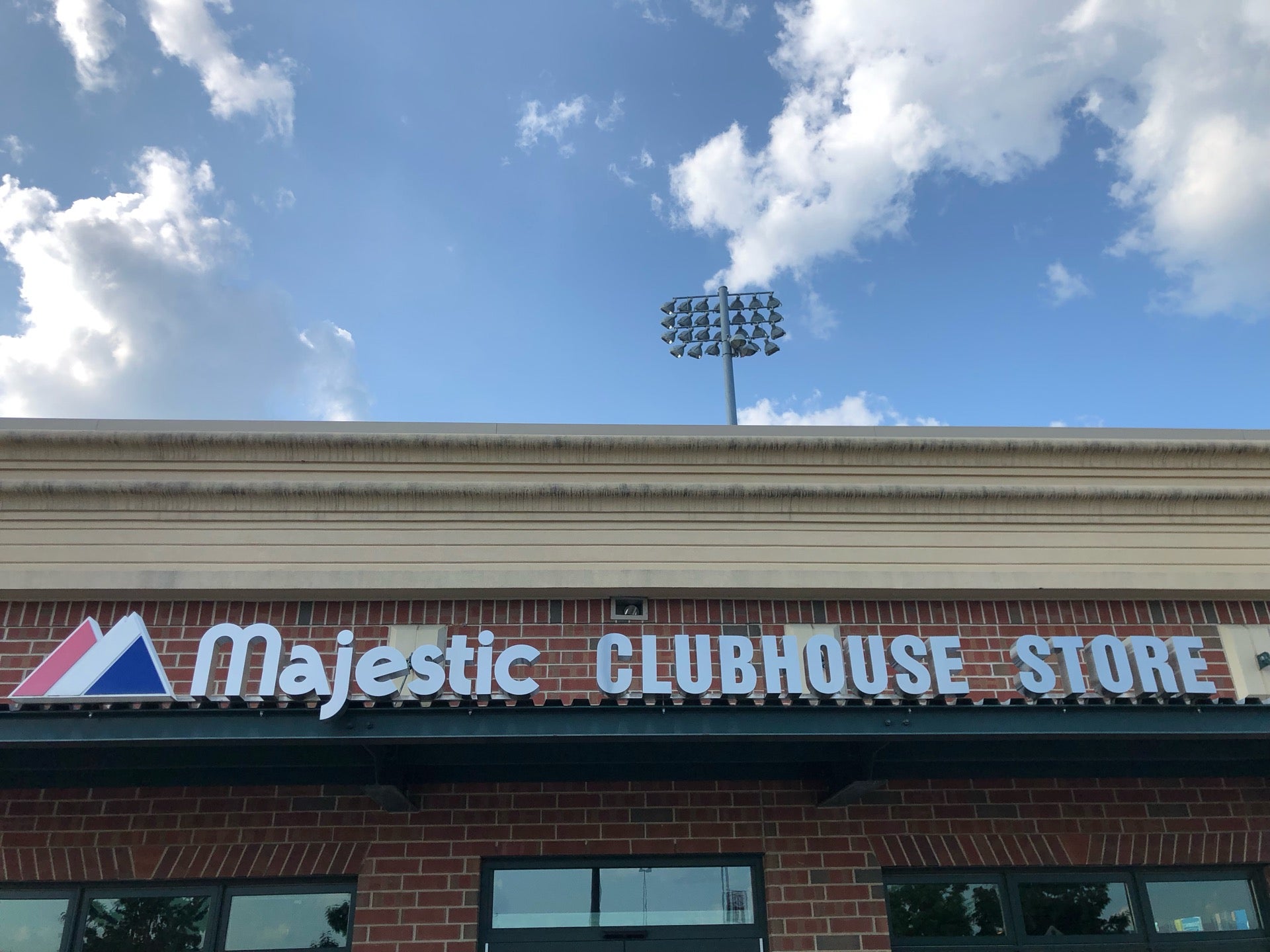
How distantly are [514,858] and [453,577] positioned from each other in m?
2.17

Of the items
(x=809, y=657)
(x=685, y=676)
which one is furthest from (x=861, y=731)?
(x=685, y=676)

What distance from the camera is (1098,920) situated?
23.2 ft

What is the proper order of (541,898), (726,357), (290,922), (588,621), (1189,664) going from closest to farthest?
(1189,664) < (290,922) < (541,898) < (588,621) < (726,357)

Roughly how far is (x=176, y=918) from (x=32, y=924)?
98cm

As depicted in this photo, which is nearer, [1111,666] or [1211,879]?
[1111,666]

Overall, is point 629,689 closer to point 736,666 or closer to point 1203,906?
point 736,666

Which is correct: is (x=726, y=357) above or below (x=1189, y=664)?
above

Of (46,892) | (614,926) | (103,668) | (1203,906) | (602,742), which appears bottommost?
(614,926)

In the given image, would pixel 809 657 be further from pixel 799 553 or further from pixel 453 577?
pixel 453 577

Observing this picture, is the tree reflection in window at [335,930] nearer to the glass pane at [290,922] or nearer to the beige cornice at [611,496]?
the glass pane at [290,922]

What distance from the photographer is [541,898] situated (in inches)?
273

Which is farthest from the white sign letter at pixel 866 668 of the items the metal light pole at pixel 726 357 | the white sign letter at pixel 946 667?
the metal light pole at pixel 726 357

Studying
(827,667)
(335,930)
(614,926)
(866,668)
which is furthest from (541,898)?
(866,668)

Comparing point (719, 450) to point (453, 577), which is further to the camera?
point (719, 450)
